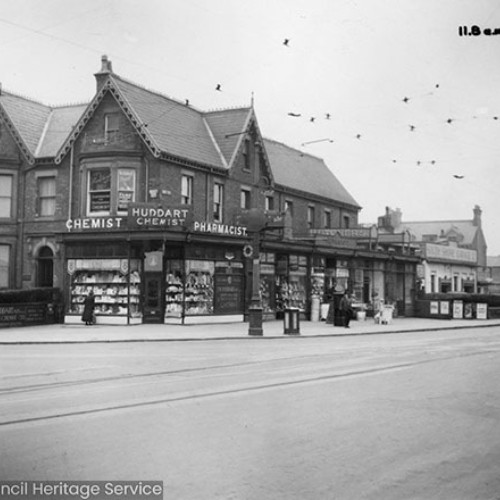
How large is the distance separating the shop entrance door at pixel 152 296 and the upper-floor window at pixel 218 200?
541 centimetres

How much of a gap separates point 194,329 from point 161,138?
936 cm

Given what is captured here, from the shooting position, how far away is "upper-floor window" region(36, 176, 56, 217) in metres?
33.3

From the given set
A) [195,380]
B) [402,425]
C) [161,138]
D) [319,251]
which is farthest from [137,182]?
[402,425]

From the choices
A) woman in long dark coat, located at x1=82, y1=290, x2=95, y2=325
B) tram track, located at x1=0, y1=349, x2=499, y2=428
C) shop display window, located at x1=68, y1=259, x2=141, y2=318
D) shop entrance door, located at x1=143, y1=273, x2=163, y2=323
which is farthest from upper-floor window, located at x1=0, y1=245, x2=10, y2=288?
tram track, located at x1=0, y1=349, x2=499, y2=428

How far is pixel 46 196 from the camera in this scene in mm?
33438

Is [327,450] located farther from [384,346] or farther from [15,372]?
[384,346]

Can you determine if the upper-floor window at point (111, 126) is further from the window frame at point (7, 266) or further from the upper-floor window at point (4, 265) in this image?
the upper-floor window at point (4, 265)

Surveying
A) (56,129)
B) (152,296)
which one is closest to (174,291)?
(152,296)

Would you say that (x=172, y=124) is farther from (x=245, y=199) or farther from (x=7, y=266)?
(x=7, y=266)

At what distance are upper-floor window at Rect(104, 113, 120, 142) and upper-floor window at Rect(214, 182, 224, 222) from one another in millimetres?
5631

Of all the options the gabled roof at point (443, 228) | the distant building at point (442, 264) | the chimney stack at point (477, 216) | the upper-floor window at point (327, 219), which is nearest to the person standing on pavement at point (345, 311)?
the distant building at point (442, 264)

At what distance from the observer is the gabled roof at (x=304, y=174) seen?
43.2 metres

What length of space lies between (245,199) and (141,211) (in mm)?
8750

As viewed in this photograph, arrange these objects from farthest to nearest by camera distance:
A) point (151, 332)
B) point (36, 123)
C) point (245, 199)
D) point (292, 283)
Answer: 1. point (245, 199)
2. point (292, 283)
3. point (36, 123)
4. point (151, 332)
